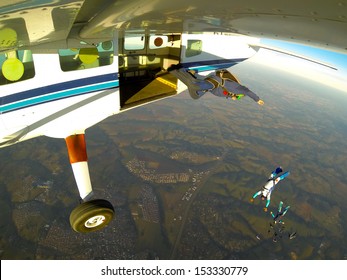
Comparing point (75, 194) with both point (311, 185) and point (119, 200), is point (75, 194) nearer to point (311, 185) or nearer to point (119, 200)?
point (119, 200)

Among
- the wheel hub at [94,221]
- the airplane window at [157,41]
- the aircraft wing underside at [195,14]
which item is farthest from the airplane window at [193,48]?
the wheel hub at [94,221]

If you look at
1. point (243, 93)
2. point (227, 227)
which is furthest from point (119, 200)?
point (243, 93)

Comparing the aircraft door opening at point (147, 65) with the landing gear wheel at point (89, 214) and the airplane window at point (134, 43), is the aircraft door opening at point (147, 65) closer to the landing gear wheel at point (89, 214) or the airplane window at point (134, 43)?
the airplane window at point (134, 43)

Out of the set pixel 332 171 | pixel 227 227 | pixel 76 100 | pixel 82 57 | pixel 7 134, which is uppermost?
pixel 82 57

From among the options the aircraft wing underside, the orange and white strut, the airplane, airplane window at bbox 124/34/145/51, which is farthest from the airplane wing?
the orange and white strut

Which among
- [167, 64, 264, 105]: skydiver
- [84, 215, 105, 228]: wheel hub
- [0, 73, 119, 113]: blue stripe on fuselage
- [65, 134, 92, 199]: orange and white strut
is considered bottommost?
[84, 215, 105, 228]: wheel hub

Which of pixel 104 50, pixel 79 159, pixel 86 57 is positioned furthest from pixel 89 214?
pixel 104 50

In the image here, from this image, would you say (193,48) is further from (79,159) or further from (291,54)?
(79,159)

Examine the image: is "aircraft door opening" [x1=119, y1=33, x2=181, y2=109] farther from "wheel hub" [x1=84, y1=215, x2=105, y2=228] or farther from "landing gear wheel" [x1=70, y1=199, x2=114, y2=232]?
"wheel hub" [x1=84, y1=215, x2=105, y2=228]
